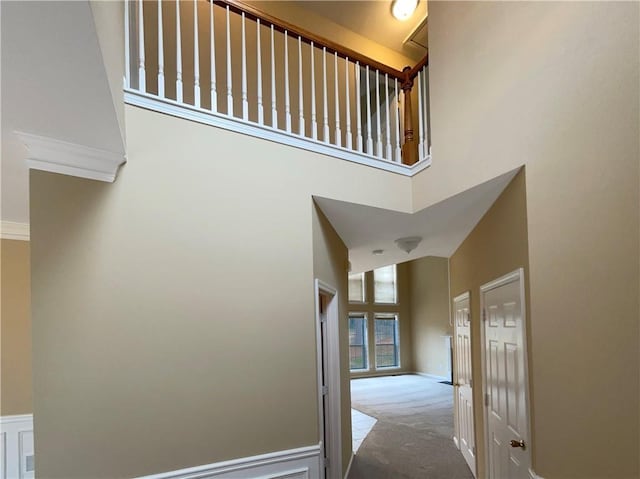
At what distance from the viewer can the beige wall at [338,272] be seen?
2718 mm

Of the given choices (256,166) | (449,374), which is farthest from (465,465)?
(449,374)

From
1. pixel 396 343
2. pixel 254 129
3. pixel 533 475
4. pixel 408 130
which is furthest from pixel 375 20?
pixel 396 343

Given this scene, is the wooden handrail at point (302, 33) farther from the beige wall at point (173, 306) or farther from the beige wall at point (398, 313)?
the beige wall at point (398, 313)

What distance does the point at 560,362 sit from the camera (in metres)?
1.77

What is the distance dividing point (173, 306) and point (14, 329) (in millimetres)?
1812

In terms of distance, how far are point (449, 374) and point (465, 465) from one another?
5.96 m

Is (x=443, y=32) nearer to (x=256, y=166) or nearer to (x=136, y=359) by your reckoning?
(x=256, y=166)

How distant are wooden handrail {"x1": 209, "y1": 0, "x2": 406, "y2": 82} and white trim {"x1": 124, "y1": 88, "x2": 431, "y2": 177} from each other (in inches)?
31.6

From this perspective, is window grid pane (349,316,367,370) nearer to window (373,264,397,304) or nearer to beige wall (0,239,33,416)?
window (373,264,397,304)

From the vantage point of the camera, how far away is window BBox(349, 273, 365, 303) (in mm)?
10484

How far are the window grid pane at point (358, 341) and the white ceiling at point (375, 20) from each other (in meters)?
7.34

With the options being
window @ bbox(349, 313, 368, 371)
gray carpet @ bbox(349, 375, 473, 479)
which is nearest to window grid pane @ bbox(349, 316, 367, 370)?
window @ bbox(349, 313, 368, 371)

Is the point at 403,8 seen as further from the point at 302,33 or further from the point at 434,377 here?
the point at 434,377

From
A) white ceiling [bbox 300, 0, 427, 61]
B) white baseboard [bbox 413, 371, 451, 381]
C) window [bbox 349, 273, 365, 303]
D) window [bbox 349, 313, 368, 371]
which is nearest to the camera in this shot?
white ceiling [bbox 300, 0, 427, 61]
